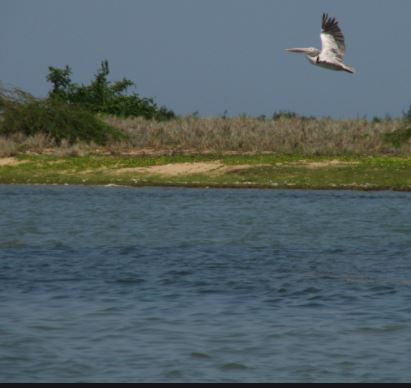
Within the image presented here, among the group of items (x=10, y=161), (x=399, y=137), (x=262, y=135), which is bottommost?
(x=10, y=161)

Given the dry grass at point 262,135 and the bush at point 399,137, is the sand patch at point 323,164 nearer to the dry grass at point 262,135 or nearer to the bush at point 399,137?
the dry grass at point 262,135

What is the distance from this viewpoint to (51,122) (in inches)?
2007

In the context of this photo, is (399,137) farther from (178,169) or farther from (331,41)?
(331,41)

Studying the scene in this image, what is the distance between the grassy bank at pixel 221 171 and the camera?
4109 centimetres

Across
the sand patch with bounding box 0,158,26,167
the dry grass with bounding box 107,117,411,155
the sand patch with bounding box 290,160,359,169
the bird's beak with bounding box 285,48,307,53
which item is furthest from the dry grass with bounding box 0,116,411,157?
the bird's beak with bounding box 285,48,307,53

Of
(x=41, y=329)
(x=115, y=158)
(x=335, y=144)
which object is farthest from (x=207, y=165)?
(x=41, y=329)

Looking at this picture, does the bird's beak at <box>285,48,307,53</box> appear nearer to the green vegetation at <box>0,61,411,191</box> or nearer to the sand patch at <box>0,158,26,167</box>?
the green vegetation at <box>0,61,411,191</box>

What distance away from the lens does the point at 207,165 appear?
4359 centimetres

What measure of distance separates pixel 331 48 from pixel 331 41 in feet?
0.46

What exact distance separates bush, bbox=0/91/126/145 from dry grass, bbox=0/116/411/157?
0.68 metres

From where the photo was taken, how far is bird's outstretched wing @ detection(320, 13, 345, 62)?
26531 millimetres

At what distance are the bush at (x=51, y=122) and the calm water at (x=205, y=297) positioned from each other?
688 inches

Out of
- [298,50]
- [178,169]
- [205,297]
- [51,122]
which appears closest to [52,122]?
[51,122]

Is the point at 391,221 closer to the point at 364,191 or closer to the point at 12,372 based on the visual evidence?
the point at 364,191
